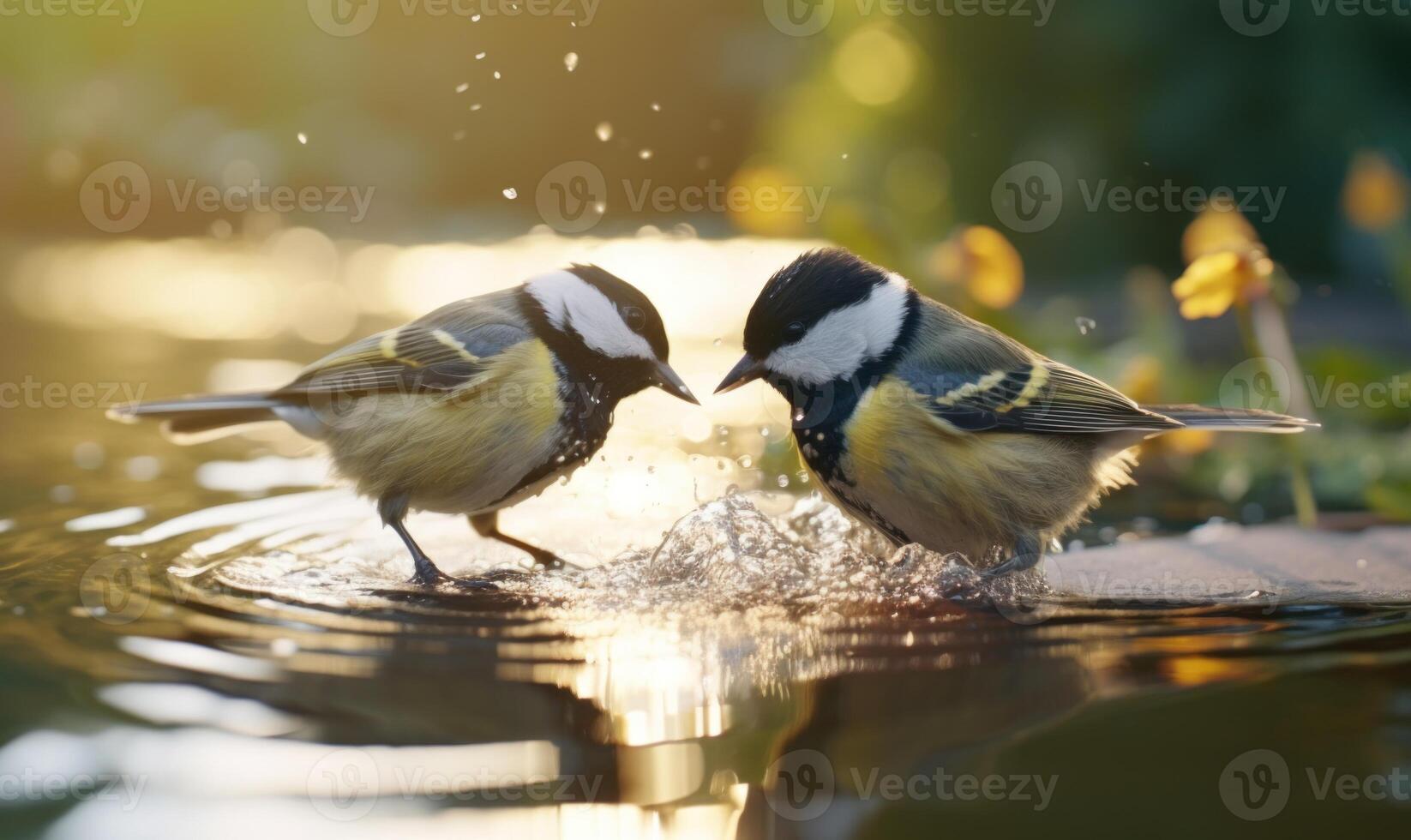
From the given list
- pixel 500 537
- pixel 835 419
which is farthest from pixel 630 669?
pixel 500 537

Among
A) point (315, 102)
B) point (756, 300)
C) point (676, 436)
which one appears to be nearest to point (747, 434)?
point (676, 436)

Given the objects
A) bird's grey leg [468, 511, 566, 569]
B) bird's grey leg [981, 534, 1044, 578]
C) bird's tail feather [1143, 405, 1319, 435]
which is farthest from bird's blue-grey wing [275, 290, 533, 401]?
bird's tail feather [1143, 405, 1319, 435]

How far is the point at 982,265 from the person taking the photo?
3.77 metres

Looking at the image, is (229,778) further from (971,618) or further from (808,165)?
(808,165)

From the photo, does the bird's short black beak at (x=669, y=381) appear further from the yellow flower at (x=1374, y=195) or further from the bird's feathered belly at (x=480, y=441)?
the yellow flower at (x=1374, y=195)

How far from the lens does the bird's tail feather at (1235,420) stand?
3.05 m

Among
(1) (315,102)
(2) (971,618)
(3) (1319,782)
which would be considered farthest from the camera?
(1) (315,102)

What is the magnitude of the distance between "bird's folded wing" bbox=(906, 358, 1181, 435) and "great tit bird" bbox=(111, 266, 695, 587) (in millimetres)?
637

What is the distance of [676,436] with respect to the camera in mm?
→ 4918

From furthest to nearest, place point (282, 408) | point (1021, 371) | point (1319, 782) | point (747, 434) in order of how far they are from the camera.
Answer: point (747, 434) → point (282, 408) → point (1021, 371) → point (1319, 782)

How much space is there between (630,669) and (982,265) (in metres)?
1.93

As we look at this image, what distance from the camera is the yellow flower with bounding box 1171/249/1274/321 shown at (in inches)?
127

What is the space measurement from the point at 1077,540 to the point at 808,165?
3348mm

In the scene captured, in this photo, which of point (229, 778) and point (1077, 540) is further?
point (1077, 540)
